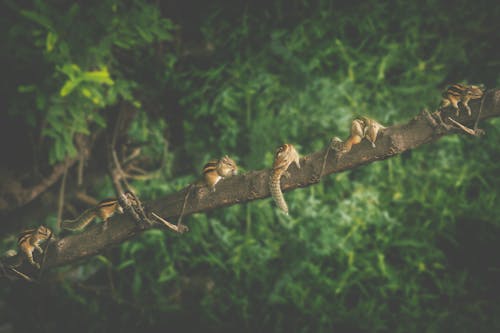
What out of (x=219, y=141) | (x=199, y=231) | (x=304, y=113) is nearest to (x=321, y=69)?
(x=304, y=113)

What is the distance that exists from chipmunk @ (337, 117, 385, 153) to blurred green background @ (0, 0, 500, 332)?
1666mm

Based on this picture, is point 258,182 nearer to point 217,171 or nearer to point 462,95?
point 217,171

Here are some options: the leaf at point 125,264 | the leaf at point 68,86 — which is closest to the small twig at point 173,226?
the leaf at point 68,86

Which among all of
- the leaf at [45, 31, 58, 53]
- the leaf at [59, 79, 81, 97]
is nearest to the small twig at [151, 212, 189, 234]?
the leaf at [59, 79, 81, 97]

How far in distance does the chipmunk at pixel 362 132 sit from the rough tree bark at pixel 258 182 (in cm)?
2

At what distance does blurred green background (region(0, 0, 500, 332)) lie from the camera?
9.51 feet

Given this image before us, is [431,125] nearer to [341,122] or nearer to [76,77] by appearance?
[76,77]

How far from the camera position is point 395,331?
9.46 feet

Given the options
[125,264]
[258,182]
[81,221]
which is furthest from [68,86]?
[258,182]

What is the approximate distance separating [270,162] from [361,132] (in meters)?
2.08

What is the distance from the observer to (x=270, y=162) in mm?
3250

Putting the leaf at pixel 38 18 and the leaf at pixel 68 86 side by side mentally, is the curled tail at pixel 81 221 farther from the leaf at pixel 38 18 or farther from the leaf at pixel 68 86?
the leaf at pixel 38 18

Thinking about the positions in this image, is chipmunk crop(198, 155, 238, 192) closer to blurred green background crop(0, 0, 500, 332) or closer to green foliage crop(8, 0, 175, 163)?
green foliage crop(8, 0, 175, 163)

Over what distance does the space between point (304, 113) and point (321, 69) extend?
397mm
